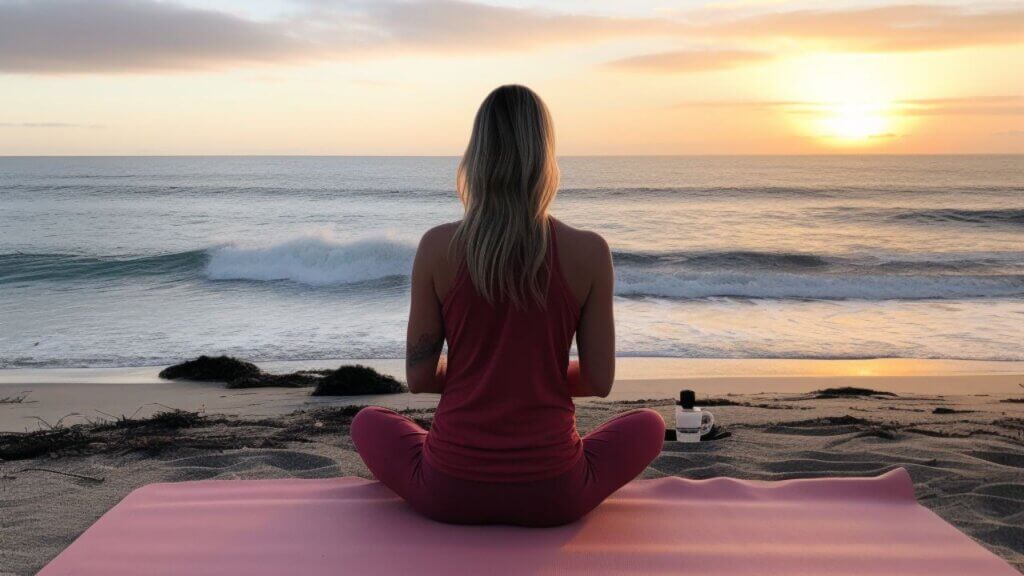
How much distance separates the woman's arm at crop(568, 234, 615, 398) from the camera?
282cm

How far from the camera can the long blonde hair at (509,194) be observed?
2.66 m

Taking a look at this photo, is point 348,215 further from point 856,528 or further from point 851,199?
point 856,528

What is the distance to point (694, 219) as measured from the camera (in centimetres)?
2519

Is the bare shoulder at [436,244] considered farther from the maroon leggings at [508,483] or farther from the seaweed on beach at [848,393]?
the seaweed on beach at [848,393]

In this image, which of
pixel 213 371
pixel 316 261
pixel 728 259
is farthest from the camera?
pixel 728 259

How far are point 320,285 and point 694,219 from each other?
13.3 meters

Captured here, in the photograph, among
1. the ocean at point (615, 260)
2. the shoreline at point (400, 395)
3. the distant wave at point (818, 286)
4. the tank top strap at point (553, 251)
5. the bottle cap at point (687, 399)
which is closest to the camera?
the tank top strap at point (553, 251)

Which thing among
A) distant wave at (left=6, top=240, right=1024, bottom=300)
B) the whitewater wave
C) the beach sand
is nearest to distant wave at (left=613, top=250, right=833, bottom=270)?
distant wave at (left=6, top=240, right=1024, bottom=300)

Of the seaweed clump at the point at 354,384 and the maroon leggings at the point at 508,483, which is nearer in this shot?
the maroon leggings at the point at 508,483

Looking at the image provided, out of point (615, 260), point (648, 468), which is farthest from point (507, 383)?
point (615, 260)

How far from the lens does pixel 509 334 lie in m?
2.78

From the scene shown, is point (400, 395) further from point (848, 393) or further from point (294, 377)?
point (848, 393)

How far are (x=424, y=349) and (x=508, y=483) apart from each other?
512 mm

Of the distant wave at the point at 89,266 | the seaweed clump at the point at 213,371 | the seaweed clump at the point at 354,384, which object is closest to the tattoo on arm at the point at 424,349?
the seaweed clump at the point at 354,384
